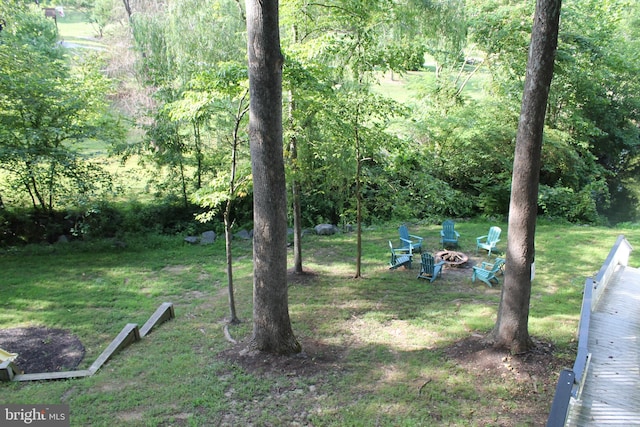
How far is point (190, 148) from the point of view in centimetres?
1285

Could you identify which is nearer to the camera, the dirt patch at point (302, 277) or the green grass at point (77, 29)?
the dirt patch at point (302, 277)

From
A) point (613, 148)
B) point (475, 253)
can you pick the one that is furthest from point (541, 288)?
point (613, 148)

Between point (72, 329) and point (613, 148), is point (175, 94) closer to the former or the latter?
point (72, 329)

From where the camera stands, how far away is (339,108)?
814 cm

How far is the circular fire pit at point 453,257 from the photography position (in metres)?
10.4

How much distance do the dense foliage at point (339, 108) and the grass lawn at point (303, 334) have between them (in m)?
1.67

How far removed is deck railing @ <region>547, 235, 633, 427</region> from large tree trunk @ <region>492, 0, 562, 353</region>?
79 cm

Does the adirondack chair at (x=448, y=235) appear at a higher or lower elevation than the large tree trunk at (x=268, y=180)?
lower

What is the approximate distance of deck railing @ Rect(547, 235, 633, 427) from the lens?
12.6 ft

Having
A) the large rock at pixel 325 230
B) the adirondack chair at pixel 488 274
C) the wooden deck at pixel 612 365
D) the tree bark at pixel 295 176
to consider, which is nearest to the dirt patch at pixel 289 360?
the wooden deck at pixel 612 365

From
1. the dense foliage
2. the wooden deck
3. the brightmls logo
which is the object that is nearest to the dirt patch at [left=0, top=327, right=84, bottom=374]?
the brightmls logo

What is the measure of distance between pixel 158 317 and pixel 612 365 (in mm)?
6859

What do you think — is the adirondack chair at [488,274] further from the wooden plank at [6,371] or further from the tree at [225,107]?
the wooden plank at [6,371]

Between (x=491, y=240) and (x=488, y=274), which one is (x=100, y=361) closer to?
(x=488, y=274)
